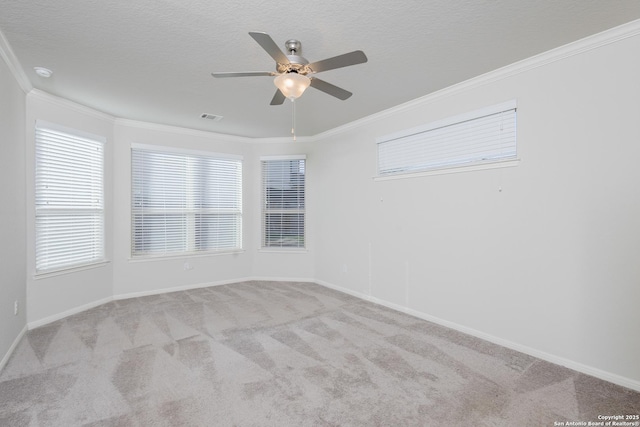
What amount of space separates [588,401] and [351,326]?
2027 millimetres

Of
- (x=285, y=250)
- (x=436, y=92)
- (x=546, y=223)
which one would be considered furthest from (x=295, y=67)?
(x=285, y=250)

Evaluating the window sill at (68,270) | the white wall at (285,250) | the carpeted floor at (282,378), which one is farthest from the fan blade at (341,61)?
the window sill at (68,270)

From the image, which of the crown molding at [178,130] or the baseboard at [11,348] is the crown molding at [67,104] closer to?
the crown molding at [178,130]

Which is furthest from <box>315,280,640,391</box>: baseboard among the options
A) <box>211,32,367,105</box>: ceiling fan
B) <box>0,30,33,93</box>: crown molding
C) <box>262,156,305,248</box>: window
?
<box>0,30,33,93</box>: crown molding

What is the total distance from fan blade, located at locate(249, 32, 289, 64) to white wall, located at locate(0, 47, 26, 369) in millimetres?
2400

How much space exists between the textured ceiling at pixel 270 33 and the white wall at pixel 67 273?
0.97 feet

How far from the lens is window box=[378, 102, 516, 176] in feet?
9.88

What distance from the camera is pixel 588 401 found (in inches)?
84.0

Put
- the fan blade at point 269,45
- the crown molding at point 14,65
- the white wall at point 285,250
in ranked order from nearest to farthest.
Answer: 1. the fan blade at point 269,45
2. the crown molding at point 14,65
3. the white wall at point 285,250

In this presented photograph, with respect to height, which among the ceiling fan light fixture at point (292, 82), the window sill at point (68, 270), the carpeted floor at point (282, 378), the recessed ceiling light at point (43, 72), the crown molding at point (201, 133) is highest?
the recessed ceiling light at point (43, 72)

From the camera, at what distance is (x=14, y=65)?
111 inches

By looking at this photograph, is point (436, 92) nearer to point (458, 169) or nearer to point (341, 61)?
point (458, 169)

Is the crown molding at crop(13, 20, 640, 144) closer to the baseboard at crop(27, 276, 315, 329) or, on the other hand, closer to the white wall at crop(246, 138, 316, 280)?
the white wall at crop(246, 138, 316, 280)

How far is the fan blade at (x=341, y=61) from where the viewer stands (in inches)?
78.2
